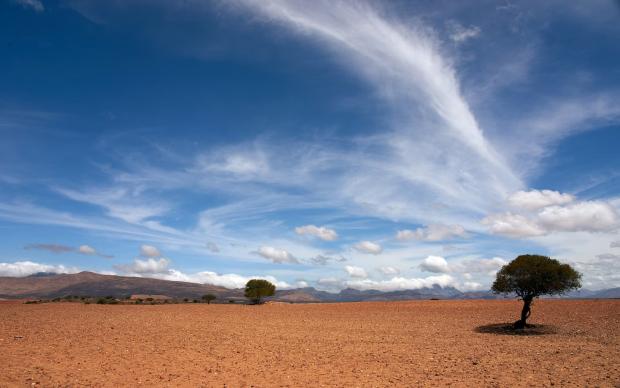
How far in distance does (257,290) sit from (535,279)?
5702 centimetres

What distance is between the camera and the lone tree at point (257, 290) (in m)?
81.0

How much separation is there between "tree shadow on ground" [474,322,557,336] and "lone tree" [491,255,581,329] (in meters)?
0.76

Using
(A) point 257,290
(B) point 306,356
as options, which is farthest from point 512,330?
(A) point 257,290

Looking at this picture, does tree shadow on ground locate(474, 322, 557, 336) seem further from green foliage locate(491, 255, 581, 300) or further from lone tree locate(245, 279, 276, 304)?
lone tree locate(245, 279, 276, 304)

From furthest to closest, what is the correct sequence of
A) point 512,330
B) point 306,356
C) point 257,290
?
point 257,290
point 512,330
point 306,356

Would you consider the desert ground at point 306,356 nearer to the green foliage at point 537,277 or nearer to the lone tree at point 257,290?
the green foliage at point 537,277

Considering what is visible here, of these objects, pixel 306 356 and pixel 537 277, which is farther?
pixel 537 277

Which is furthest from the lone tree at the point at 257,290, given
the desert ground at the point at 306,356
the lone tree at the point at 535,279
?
the lone tree at the point at 535,279

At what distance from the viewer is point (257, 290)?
81062mm

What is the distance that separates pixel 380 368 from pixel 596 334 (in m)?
19.0

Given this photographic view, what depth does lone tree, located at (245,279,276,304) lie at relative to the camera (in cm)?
8100

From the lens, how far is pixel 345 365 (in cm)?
1761

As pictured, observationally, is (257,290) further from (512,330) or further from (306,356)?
(306,356)

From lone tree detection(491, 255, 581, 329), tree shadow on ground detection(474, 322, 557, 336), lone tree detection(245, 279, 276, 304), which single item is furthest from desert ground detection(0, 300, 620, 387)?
lone tree detection(245, 279, 276, 304)
